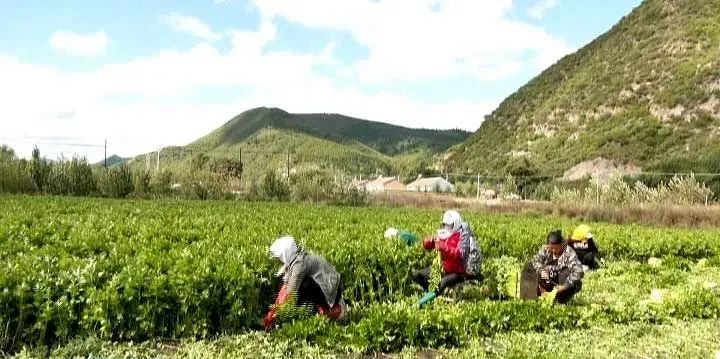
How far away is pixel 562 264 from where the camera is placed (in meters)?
10.8

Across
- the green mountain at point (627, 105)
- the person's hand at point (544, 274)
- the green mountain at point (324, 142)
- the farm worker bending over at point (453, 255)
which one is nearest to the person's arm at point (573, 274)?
the person's hand at point (544, 274)

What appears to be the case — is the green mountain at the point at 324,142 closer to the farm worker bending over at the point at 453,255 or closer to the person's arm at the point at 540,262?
the farm worker bending over at the point at 453,255

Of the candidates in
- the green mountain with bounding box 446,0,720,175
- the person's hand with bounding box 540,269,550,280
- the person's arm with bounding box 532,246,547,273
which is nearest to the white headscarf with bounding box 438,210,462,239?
the person's arm with bounding box 532,246,547,273

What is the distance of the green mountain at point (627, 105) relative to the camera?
1827 inches

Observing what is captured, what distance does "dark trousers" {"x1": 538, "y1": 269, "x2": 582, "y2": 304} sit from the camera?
10.5m

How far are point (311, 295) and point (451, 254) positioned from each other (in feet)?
9.10

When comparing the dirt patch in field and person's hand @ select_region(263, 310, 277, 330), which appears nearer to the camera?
person's hand @ select_region(263, 310, 277, 330)

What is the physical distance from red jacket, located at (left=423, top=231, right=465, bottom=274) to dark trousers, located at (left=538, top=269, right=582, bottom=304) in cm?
133

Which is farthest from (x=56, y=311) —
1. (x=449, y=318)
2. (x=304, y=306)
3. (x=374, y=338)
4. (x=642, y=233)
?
(x=642, y=233)

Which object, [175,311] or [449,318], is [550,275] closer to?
[449,318]

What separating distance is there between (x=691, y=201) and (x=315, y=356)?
25.6 metres

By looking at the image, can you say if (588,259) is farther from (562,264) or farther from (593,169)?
(593,169)

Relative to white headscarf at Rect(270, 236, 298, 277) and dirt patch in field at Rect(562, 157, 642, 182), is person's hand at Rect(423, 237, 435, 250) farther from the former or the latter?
dirt patch in field at Rect(562, 157, 642, 182)

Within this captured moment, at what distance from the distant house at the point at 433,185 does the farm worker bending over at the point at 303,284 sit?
4523 centimetres
